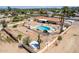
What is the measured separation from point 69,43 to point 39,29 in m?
0.54

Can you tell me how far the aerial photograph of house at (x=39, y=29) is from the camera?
219 centimetres

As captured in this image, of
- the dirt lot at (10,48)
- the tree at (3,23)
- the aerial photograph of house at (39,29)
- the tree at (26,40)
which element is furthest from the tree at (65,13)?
the tree at (3,23)

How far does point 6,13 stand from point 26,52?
729mm

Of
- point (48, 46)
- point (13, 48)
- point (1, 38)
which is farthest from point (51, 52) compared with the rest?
point (1, 38)

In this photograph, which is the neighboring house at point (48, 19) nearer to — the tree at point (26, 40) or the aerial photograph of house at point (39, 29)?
the aerial photograph of house at point (39, 29)

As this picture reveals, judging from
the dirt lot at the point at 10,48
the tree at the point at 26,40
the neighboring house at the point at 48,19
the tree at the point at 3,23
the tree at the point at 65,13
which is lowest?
the dirt lot at the point at 10,48

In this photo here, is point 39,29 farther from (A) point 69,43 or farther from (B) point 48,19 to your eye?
(A) point 69,43

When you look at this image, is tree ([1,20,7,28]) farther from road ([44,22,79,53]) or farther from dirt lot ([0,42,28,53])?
road ([44,22,79,53])

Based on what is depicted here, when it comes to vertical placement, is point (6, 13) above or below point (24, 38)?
above

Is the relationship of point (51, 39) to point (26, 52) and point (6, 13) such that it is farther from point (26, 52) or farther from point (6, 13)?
point (6, 13)

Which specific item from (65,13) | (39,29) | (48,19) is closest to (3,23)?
(39,29)
